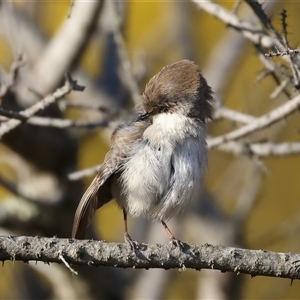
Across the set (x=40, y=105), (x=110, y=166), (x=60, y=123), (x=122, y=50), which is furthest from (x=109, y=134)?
(x=40, y=105)

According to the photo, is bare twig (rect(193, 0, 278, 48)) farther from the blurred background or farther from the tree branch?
the tree branch

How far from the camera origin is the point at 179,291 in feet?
28.5

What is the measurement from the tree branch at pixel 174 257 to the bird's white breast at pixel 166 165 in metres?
0.68

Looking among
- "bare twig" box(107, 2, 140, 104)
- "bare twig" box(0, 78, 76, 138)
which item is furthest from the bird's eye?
"bare twig" box(107, 2, 140, 104)

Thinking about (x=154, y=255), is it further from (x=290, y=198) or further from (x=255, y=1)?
(x=290, y=198)

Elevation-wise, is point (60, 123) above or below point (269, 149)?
above

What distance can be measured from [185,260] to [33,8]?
A: 5040 mm

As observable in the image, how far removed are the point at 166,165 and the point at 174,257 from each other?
31.0 inches

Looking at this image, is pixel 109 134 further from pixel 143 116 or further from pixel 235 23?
pixel 235 23

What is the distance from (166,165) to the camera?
392 centimetres

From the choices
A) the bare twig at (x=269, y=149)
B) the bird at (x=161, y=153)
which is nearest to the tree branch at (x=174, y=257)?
the bird at (x=161, y=153)

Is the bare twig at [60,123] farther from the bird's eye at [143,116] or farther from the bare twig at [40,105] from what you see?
the bird's eye at [143,116]

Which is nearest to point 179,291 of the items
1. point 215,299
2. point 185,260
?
point 215,299

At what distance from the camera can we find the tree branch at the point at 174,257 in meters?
3.09
